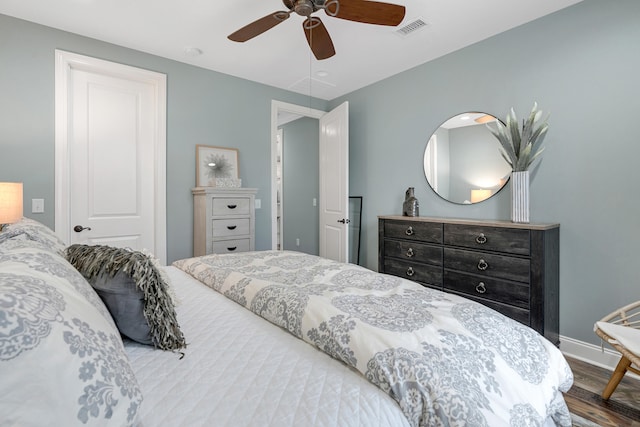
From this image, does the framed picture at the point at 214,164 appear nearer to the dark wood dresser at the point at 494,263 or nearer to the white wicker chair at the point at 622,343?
the dark wood dresser at the point at 494,263

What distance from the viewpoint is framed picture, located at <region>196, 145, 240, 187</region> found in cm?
328

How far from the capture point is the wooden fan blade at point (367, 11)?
5.68 feet

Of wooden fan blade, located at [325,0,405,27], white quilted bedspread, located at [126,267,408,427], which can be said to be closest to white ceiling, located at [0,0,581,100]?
wooden fan blade, located at [325,0,405,27]

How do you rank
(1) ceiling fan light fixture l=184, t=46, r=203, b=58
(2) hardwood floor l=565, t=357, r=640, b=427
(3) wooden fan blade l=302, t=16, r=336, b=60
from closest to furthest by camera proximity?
(2) hardwood floor l=565, t=357, r=640, b=427 → (3) wooden fan blade l=302, t=16, r=336, b=60 → (1) ceiling fan light fixture l=184, t=46, r=203, b=58

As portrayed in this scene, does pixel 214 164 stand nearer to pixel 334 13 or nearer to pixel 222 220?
pixel 222 220

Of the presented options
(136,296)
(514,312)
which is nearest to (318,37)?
(136,296)

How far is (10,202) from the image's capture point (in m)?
1.94

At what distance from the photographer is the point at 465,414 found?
69cm

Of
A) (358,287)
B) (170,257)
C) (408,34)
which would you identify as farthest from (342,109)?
(358,287)

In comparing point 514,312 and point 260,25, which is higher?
point 260,25

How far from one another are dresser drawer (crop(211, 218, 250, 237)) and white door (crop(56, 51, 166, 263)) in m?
0.54

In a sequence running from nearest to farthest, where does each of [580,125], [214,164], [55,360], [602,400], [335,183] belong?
1. [55,360]
2. [602,400]
3. [580,125]
4. [214,164]
5. [335,183]

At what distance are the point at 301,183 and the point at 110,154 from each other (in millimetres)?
2863

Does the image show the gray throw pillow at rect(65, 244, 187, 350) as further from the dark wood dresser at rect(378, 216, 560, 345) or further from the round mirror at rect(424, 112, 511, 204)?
the round mirror at rect(424, 112, 511, 204)
